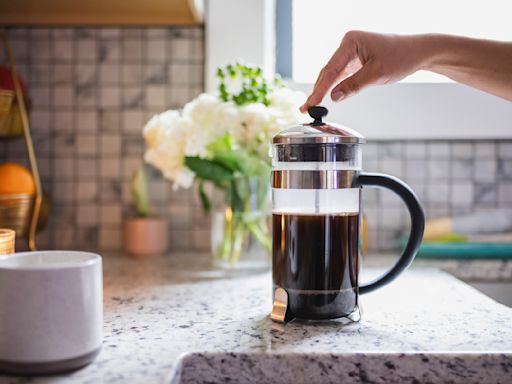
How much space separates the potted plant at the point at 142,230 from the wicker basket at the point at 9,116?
27 cm

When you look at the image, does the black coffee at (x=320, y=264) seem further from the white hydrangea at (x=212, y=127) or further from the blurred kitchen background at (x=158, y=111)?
the blurred kitchen background at (x=158, y=111)

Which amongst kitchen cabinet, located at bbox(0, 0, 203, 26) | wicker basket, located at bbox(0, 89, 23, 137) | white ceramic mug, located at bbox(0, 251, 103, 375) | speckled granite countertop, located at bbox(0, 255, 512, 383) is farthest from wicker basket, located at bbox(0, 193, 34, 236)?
white ceramic mug, located at bbox(0, 251, 103, 375)

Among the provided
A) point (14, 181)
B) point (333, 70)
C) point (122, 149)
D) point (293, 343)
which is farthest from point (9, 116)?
point (293, 343)

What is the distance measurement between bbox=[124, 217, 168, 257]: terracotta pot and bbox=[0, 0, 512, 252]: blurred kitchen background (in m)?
0.09

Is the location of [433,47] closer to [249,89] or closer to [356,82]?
[356,82]

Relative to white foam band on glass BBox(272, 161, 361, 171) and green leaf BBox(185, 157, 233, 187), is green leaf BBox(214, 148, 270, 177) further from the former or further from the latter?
white foam band on glass BBox(272, 161, 361, 171)

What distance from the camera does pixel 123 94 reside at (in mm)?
1266

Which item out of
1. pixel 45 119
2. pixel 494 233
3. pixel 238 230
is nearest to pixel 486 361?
pixel 238 230

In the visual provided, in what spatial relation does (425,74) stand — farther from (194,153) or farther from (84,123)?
(84,123)

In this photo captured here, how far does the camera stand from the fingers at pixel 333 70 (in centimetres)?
74

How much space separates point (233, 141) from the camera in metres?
0.98

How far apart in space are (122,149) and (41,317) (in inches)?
32.7

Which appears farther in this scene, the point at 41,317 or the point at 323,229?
the point at 323,229

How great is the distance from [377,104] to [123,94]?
61cm
